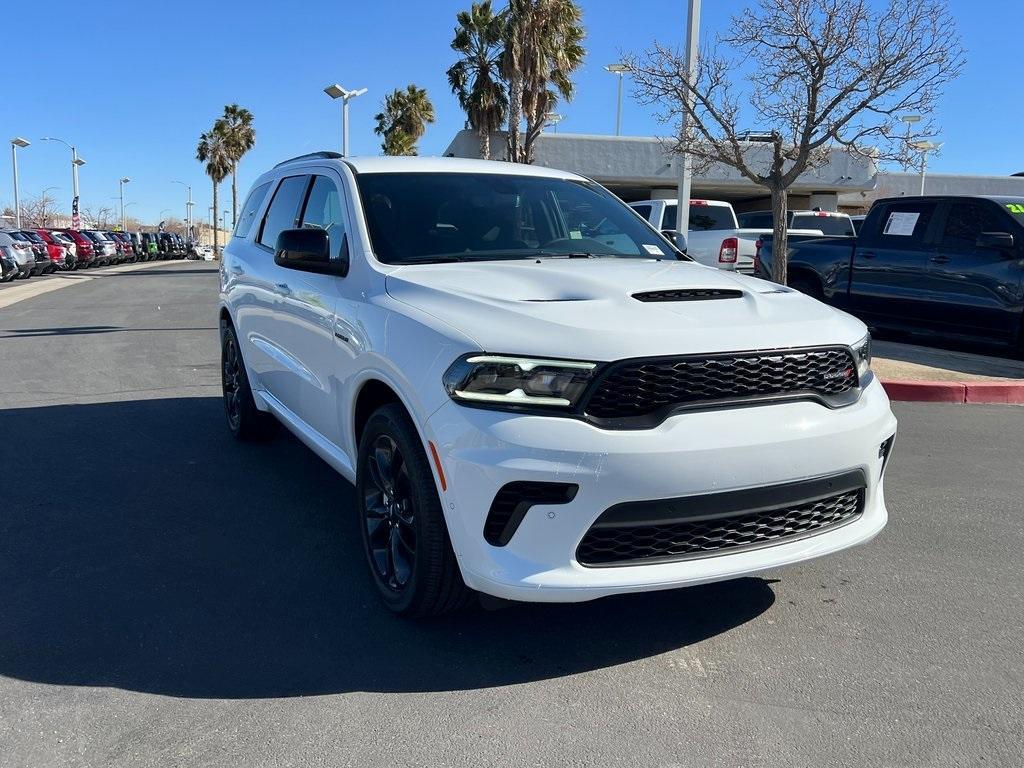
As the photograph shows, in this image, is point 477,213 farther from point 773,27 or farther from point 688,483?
point 773,27

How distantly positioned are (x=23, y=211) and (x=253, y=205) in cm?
10922

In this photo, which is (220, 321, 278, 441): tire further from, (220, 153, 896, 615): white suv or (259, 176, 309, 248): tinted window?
(220, 153, 896, 615): white suv

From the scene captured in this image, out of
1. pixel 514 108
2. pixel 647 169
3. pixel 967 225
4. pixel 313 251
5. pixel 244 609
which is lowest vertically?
pixel 244 609

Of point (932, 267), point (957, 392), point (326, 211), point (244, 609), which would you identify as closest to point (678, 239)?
point (326, 211)

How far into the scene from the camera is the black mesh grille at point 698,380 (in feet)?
9.50

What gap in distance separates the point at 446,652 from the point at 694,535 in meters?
0.99

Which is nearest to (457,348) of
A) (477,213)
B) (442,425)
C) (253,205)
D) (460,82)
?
(442,425)

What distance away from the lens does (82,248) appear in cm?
4016

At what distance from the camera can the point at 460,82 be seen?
31.3 meters

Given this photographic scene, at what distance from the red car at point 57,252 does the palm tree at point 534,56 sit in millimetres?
19312

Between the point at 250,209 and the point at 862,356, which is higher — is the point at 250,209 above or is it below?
above

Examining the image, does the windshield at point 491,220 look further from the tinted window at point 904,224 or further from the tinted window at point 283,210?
the tinted window at point 904,224

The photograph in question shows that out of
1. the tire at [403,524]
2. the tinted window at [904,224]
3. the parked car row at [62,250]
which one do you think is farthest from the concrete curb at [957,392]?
the parked car row at [62,250]

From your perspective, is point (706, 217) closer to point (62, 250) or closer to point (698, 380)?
point (698, 380)
